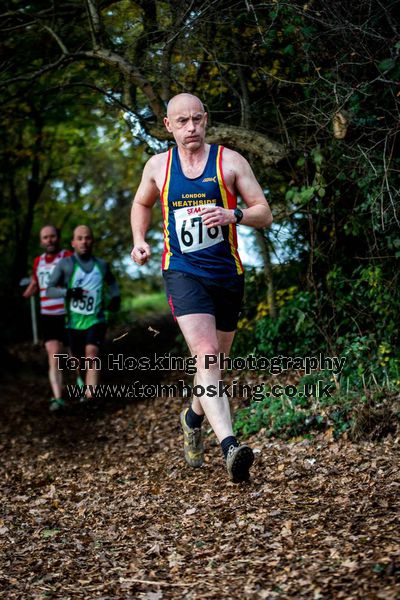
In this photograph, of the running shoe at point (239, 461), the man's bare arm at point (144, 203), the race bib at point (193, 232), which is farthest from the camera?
the man's bare arm at point (144, 203)

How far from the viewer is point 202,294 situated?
427 centimetres

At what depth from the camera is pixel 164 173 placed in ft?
14.4

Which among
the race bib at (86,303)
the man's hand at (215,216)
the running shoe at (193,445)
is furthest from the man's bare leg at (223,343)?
the race bib at (86,303)

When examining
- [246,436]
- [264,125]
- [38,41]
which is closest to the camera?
[246,436]

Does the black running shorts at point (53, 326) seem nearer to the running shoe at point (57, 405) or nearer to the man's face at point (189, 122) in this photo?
the running shoe at point (57, 405)

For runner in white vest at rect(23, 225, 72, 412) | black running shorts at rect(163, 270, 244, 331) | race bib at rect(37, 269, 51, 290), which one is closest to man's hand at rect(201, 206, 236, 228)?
black running shorts at rect(163, 270, 244, 331)

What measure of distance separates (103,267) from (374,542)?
17.6 ft

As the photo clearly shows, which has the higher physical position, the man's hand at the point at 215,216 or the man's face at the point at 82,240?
the man's face at the point at 82,240

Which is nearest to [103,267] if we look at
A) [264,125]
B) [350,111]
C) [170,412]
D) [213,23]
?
[170,412]

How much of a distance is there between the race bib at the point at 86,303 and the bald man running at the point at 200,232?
349 centimetres

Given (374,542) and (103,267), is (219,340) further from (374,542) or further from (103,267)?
(103,267)

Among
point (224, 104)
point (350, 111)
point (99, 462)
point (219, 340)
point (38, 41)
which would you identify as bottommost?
point (99, 462)

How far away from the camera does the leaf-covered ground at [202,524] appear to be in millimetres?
3043

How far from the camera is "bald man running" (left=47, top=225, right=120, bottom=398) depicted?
782 centimetres
